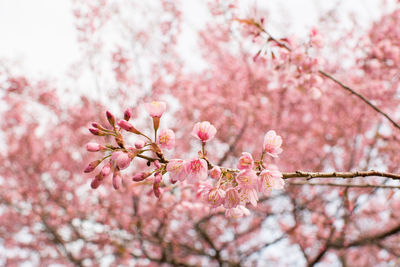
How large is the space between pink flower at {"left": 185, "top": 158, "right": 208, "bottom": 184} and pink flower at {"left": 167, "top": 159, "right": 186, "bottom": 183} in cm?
2

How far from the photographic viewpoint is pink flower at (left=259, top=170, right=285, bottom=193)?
130 cm

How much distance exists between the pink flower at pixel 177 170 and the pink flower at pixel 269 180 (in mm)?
324

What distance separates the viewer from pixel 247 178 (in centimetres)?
126

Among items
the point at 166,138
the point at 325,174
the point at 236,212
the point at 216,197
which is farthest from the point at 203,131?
the point at 325,174

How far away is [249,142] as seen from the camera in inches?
296

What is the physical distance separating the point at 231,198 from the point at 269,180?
0.59 feet

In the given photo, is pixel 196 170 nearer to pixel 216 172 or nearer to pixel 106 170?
pixel 216 172

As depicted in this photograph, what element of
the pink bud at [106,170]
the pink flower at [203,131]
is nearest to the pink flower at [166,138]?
the pink flower at [203,131]

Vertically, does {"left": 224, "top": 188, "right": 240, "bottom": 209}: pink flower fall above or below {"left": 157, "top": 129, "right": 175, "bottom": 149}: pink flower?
below

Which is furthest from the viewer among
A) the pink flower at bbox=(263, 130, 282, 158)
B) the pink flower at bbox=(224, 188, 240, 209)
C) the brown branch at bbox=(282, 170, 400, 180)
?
the pink flower at bbox=(263, 130, 282, 158)

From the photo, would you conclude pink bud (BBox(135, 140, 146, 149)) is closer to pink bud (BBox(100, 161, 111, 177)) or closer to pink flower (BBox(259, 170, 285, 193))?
pink bud (BBox(100, 161, 111, 177))

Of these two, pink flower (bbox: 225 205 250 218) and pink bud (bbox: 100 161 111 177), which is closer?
pink bud (bbox: 100 161 111 177)

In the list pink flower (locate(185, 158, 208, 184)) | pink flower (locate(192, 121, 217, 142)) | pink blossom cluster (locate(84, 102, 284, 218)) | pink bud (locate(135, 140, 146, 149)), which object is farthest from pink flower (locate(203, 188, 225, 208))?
pink bud (locate(135, 140, 146, 149))

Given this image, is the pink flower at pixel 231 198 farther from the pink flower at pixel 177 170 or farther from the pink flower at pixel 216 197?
the pink flower at pixel 177 170
